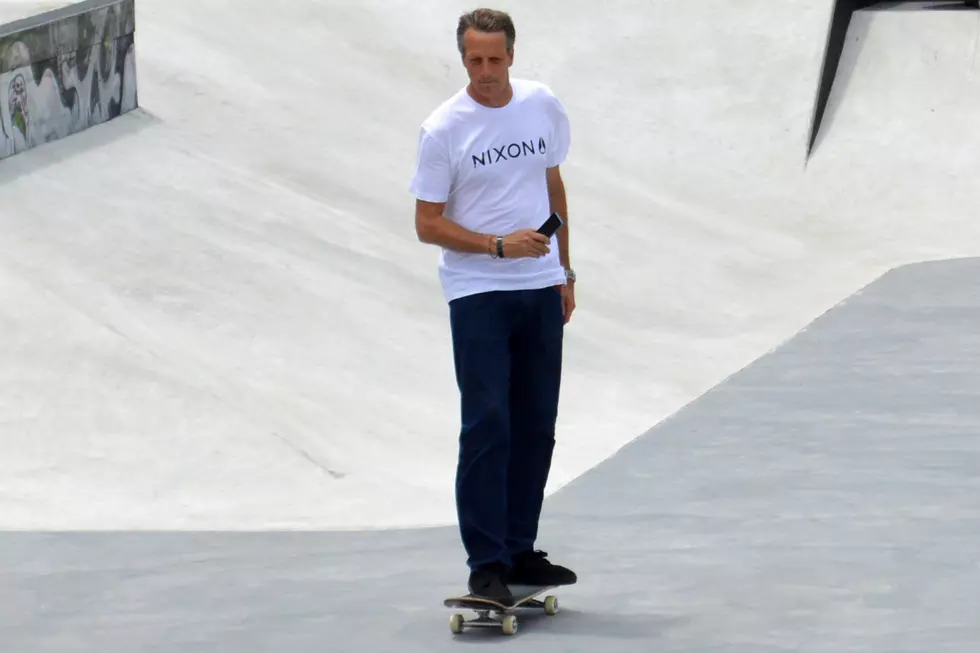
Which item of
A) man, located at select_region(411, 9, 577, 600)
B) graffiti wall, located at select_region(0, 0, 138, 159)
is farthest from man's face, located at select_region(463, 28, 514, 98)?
graffiti wall, located at select_region(0, 0, 138, 159)

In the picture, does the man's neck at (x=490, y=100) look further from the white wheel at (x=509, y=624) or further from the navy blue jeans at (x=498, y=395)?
the white wheel at (x=509, y=624)

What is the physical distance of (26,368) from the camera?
9172 mm

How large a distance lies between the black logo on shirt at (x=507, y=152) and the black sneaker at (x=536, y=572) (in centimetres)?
135

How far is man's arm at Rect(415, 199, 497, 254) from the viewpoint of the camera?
5258mm

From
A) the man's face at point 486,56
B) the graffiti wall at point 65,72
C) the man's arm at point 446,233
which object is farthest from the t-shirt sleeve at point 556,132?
the graffiti wall at point 65,72

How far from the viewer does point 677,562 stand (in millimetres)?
6172

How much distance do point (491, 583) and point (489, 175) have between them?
4.41 feet

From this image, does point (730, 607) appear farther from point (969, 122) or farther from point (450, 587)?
point (969, 122)

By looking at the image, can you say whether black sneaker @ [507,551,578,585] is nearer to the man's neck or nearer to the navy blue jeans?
the navy blue jeans

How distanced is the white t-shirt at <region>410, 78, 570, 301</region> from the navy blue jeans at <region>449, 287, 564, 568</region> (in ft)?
0.26

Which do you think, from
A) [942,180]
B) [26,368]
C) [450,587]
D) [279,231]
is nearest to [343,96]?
[279,231]

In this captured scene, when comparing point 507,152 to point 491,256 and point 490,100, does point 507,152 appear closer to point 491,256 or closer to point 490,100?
point 490,100

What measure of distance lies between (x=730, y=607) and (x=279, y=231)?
24.5 ft

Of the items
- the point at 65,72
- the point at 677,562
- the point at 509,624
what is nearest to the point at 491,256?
the point at 509,624
